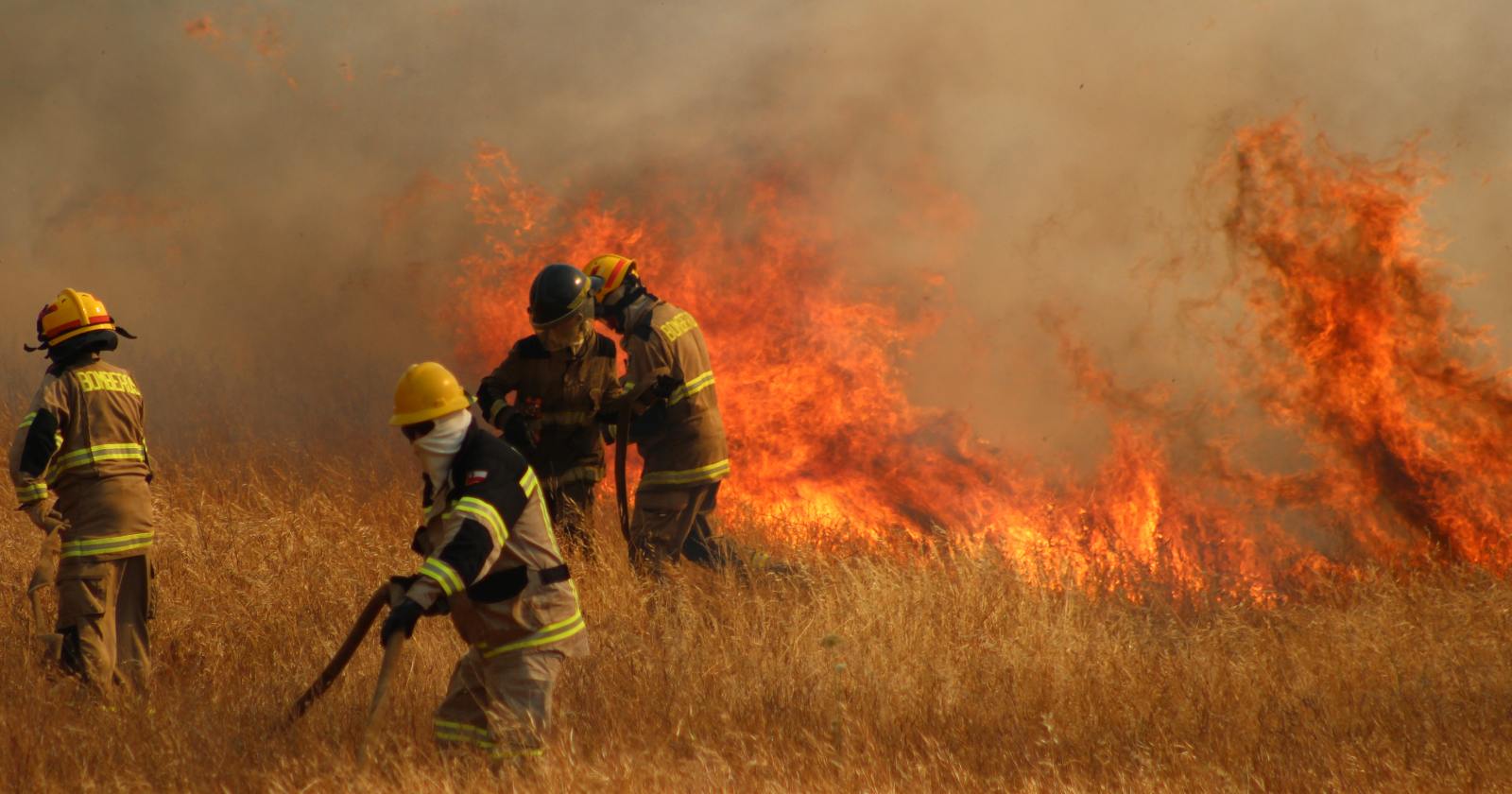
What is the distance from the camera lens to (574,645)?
4.32 metres

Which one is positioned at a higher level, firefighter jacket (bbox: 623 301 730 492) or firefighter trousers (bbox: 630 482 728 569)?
firefighter jacket (bbox: 623 301 730 492)

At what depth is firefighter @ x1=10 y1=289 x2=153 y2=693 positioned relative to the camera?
5570mm

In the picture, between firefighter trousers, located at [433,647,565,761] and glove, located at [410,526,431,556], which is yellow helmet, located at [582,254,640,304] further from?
firefighter trousers, located at [433,647,565,761]

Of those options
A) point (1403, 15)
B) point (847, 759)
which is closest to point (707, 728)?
point (847, 759)

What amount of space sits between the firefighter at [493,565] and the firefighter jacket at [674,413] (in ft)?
8.76

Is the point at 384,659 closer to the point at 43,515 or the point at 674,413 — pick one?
the point at 43,515

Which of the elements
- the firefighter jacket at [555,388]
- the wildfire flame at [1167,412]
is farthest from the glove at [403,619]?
the wildfire flame at [1167,412]

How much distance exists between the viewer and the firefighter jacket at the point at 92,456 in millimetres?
5527

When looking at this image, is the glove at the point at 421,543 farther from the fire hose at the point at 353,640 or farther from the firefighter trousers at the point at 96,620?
the firefighter trousers at the point at 96,620

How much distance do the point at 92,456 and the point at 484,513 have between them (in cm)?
252

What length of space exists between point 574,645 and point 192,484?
215 inches

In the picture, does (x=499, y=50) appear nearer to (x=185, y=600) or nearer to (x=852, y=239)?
(x=852, y=239)

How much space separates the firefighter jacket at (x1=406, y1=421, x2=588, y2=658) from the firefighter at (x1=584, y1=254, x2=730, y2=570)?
265 cm

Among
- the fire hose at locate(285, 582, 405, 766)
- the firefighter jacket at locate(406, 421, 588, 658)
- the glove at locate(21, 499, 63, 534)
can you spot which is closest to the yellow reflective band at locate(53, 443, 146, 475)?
the glove at locate(21, 499, 63, 534)
